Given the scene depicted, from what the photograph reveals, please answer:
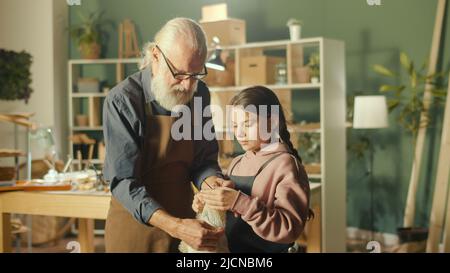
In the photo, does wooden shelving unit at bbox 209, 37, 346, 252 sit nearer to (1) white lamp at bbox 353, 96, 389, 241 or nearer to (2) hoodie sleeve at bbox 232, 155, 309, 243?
(1) white lamp at bbox 353, 96, 389, 241

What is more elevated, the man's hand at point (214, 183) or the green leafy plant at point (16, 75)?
the green leafy plant at point (16, 75)

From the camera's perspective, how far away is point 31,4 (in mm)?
3545

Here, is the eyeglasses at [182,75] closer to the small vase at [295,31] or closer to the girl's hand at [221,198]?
the girl's hand at [221,198]

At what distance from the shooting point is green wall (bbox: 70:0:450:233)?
480 cm

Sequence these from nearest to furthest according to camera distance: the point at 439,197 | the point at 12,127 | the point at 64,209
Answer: the point at 64,209, the point at 12,127, the point at 439,197

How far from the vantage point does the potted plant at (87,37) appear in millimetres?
4055

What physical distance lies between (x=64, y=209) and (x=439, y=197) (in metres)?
2.48

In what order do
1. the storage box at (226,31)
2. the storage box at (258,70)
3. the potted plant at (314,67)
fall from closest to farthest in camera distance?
the storage box at (226,31), the storage box at (258,70), the potted plant at (314,67)

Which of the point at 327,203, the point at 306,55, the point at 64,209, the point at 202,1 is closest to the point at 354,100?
the point at 306,55

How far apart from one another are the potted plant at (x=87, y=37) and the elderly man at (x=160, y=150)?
4.21ft

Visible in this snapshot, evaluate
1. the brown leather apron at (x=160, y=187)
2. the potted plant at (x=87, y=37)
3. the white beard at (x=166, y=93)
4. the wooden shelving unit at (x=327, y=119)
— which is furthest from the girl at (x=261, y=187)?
the wooden shelving unit at (x=327, y=119)

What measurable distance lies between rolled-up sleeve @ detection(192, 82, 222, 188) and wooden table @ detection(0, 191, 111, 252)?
2.69 ft

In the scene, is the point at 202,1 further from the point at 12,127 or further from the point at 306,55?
the point at 306,55

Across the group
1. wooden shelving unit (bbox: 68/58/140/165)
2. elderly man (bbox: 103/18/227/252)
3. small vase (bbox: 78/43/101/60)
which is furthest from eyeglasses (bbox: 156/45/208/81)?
small vase (bbox: 78/43/101/60)
